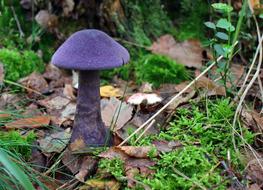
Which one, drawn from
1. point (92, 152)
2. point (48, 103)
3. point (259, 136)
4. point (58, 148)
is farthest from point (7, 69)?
point (259, 136)

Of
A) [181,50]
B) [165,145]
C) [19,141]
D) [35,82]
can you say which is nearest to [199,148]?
[165,145]

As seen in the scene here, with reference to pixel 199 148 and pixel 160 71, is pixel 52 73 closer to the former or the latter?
pixel 160 71

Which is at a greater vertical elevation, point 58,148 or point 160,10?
point 160,10

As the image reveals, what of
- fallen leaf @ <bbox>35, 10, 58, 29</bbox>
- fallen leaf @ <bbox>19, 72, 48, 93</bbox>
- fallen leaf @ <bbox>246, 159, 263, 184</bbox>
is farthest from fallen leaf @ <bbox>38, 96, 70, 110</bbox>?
fallen leaf @ <bbox>246, 159, 263, 184</bbox>

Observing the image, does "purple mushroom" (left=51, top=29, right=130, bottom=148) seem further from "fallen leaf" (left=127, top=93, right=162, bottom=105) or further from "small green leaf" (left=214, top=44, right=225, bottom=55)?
"small green leaf" (left=214, top=44, right=225, bottom=55)

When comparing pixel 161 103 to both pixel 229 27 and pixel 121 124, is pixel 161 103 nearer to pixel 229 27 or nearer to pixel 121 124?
pixel 121 124

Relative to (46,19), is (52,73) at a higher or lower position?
lower
